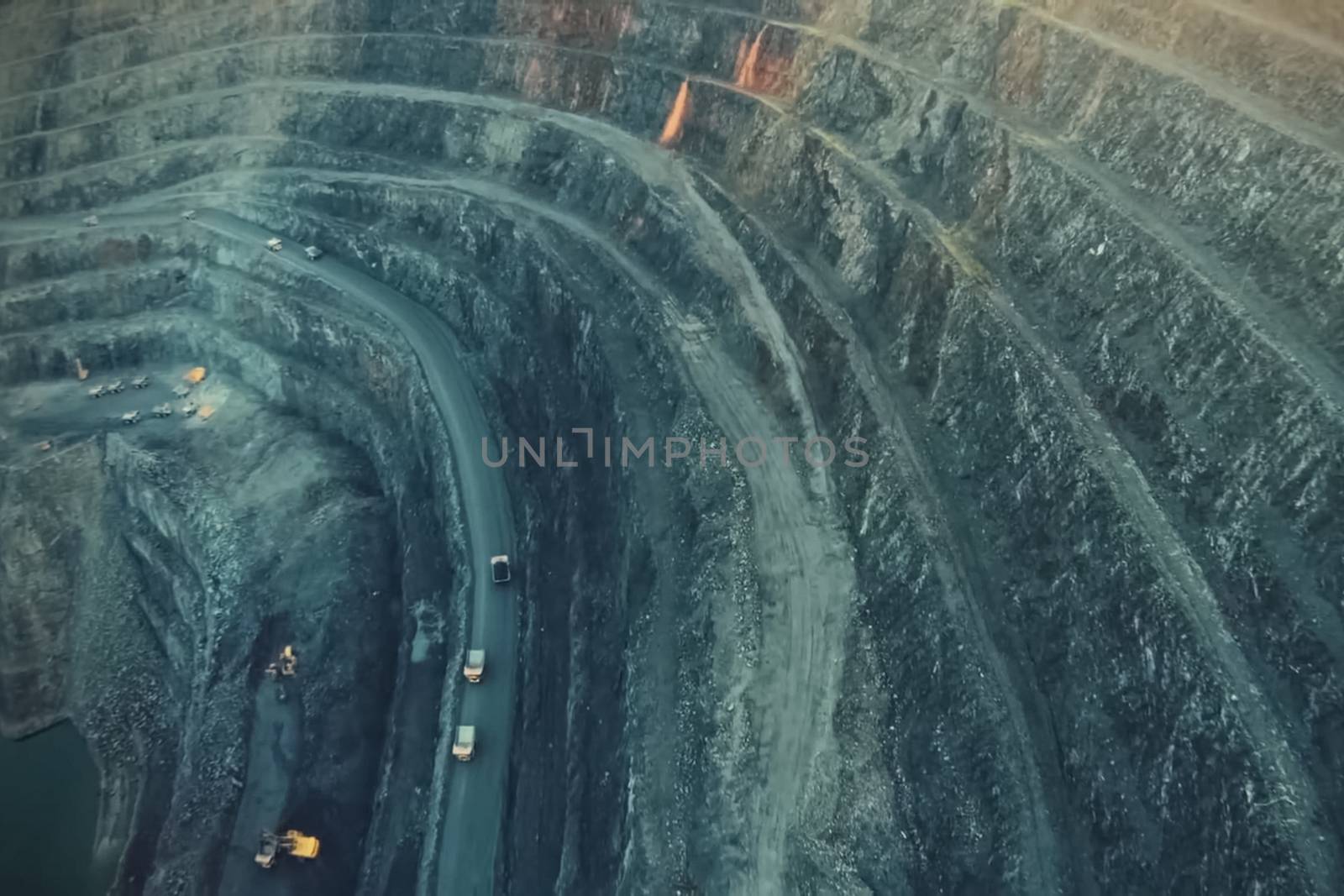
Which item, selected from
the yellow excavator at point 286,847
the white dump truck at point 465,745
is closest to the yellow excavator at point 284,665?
the yellow excavator at point 286,847

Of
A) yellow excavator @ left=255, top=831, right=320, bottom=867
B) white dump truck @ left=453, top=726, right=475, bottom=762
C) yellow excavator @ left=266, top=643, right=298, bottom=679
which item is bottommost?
yellow excavator @ left=255, top=831, right=320, bottom=867

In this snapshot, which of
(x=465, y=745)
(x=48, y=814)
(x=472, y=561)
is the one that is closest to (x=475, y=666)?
(x=465, y=745)

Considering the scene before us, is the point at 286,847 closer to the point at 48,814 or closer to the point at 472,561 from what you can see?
the point at 472,561

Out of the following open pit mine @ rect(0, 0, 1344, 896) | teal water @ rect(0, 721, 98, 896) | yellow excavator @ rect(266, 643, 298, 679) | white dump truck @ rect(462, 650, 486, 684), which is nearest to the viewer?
open pit mine @ rect(0, 0, 1344, 896)

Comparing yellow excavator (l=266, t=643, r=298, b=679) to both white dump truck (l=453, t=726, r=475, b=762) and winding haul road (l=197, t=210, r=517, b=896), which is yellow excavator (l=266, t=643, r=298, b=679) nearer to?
winding haul road (l=197, t=210, r=517, b=896)

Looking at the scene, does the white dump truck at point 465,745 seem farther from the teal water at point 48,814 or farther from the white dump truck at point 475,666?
the teal water at point 48,814

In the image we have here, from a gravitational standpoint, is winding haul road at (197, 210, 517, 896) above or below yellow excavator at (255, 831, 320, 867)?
above

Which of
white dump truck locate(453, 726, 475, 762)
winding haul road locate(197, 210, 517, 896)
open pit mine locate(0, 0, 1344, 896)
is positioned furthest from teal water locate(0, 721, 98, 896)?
winding haul road locate(197, 210, 517, 896)
